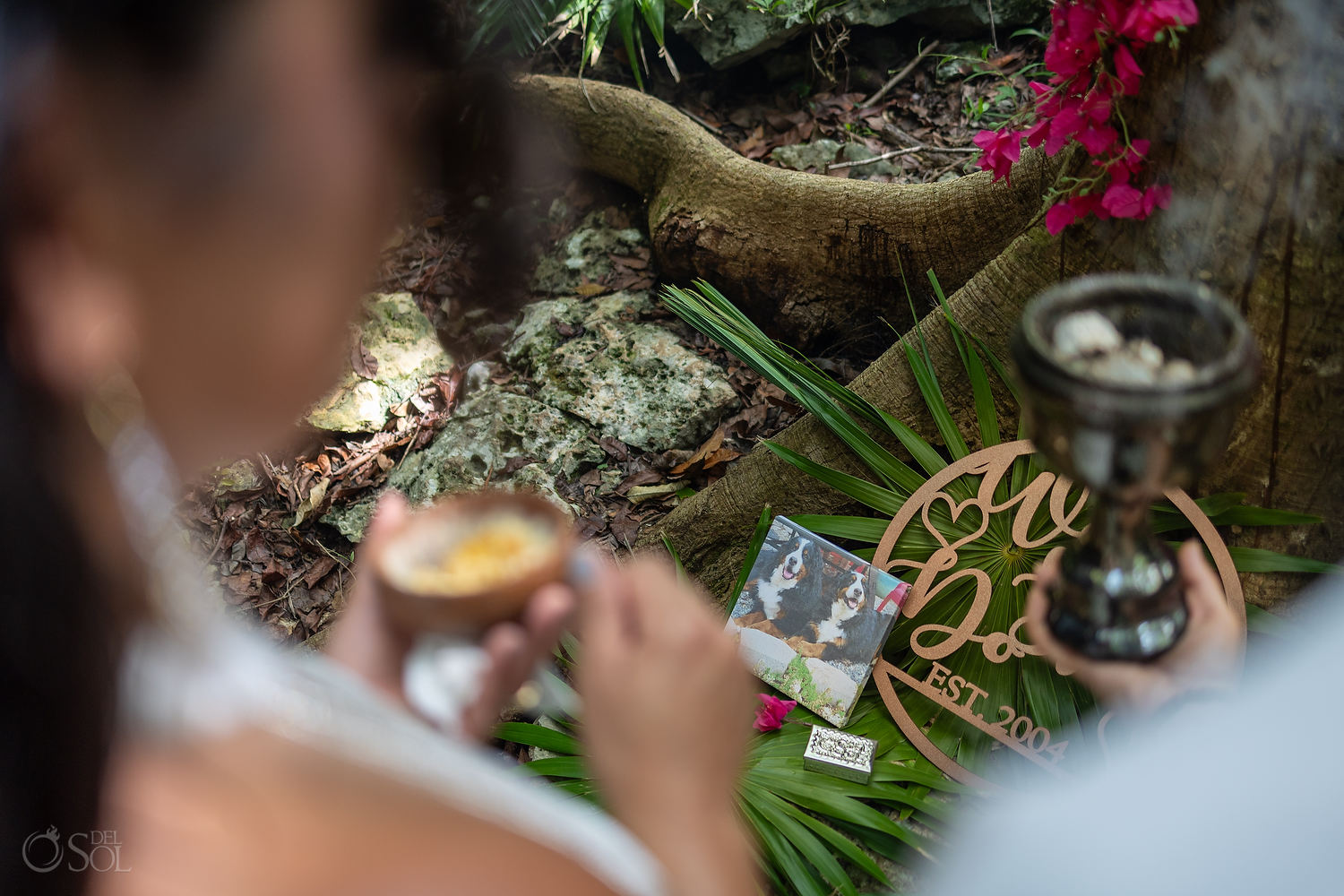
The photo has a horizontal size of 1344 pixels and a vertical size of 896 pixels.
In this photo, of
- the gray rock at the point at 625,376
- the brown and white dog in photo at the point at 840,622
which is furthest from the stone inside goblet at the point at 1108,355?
the gray rock at the point at 625,376

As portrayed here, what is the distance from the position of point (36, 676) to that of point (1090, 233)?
2027mm

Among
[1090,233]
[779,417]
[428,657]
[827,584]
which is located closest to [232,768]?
[428,657]

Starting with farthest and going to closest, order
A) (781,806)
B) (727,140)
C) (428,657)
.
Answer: (727,140), (781,806), (428,657)

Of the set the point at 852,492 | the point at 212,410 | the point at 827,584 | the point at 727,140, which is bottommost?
the point at 827,584

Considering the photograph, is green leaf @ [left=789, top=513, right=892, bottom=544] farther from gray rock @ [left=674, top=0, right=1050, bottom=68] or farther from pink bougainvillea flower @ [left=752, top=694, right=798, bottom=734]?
gray rock @ [left=674, top=0, right=1050, bottom=68]

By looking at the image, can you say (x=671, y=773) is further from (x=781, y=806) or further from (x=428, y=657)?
(x=781, y=806)

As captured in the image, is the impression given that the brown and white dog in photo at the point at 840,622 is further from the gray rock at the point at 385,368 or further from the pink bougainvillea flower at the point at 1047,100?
the gray rock at the point at 385,368

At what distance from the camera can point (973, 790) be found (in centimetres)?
182

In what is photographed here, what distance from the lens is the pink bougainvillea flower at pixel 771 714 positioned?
2.00 m

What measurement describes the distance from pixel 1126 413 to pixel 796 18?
342 cm

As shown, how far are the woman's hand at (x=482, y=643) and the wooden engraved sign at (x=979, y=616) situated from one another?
3.92 feet

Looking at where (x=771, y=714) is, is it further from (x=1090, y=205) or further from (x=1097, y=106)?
(x=1097, y=106)

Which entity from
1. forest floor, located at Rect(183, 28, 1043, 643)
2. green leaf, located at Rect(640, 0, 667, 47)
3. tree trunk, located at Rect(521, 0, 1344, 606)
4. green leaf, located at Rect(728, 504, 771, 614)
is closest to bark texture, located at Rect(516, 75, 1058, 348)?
forest floor, located at Rect(183, 28, 1043, 643)

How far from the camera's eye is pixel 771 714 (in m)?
2.01
